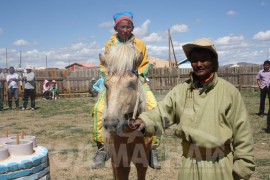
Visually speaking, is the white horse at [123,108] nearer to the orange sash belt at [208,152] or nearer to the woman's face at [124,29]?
the orange sash belt at [208,152]

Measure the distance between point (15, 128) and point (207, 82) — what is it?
933 cm

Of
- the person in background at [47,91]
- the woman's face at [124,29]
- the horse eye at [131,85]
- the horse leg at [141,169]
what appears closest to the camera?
the horse eye at [131,85]

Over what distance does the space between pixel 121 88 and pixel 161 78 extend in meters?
19.1

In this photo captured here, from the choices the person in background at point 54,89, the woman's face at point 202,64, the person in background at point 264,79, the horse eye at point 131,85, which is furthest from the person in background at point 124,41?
the person in background at point 54,89

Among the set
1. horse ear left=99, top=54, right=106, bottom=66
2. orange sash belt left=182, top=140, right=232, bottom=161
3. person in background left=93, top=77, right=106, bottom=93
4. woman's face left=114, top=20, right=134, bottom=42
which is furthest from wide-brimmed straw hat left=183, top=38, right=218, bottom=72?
person in background left=93, top=77, right=106, bottom=93

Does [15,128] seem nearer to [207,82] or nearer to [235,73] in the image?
[207,82]

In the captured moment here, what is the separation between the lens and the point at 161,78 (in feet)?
72.6

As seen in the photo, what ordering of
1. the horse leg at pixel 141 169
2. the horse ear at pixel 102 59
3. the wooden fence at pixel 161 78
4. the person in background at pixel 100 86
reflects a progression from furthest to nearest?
the wooden fence at pixel 161 78, the person in background at pixel 100 86, the horse leg at pixel 141 169, the horse ear at pixel 102 59

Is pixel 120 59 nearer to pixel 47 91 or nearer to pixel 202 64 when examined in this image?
pixel 202 64

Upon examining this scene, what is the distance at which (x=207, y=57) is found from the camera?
8.80 ft

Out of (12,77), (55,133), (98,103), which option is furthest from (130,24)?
(12,77)

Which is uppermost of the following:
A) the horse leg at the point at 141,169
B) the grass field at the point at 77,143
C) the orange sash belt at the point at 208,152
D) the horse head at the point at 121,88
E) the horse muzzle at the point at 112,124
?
the horse head at the point at 121,88

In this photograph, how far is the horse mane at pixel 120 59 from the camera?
3.32 m

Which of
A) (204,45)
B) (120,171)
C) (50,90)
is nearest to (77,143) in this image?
(120,171)
